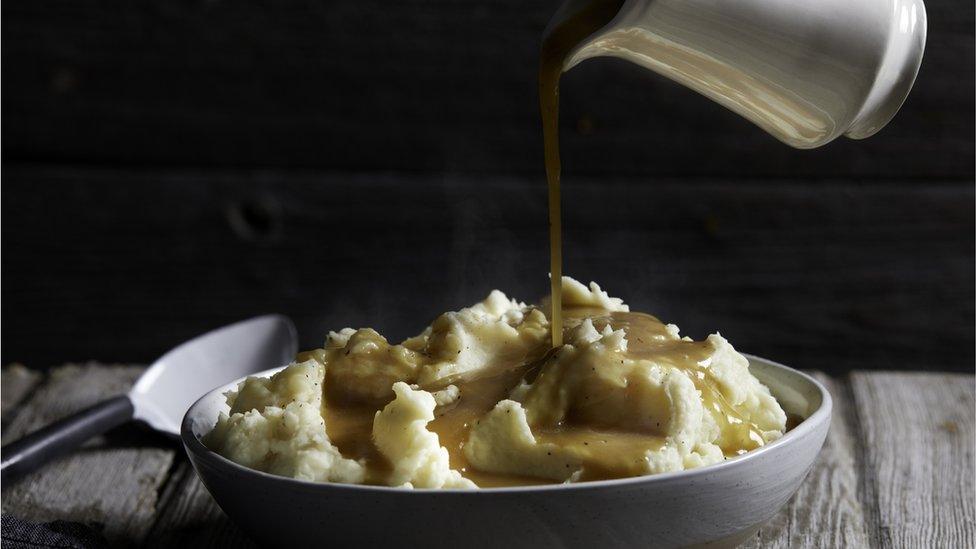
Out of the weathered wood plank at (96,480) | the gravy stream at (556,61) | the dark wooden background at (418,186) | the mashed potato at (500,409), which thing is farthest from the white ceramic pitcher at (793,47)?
the dark wooden background at (418,186)

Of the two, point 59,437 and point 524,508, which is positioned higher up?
point 524,508

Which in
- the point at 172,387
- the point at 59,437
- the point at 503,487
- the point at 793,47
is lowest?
the point at 172,387

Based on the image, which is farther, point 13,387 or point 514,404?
point 13,387

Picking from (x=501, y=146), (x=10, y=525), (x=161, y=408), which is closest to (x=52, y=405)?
(x=161, y=408)

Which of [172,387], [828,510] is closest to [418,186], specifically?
[172,387]

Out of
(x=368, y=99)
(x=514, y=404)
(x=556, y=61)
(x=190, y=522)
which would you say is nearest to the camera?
(x=514, y=404)

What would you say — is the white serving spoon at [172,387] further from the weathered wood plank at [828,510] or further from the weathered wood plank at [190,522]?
the weathered wood plank at [828,510]

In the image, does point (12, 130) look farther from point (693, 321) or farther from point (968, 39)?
point (968, 39)

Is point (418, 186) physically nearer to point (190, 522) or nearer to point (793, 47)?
point (190, 522)
